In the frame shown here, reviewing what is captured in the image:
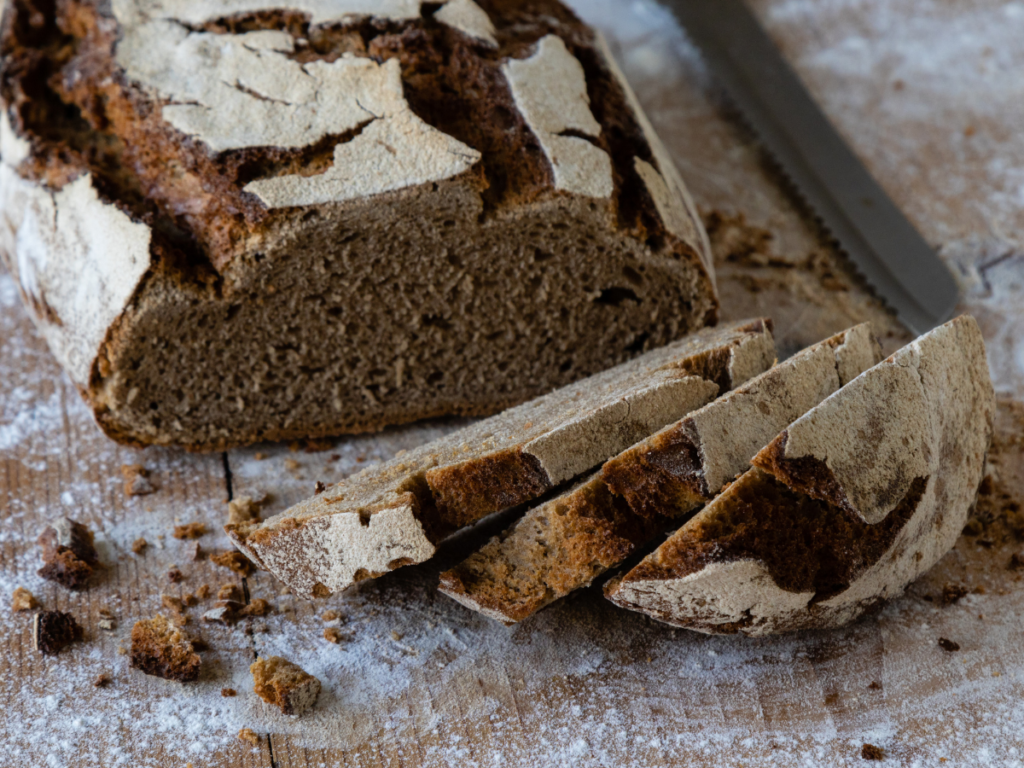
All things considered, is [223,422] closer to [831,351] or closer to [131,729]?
[131,729]

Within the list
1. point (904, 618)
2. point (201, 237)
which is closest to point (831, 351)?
point (904, 618)

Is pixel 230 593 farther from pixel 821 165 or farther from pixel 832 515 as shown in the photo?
pixel 821 165

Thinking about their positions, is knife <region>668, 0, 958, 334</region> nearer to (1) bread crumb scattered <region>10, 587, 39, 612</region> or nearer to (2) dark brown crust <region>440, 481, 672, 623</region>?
(2) dark brown crust <region>440, 481, 672, 623</region>

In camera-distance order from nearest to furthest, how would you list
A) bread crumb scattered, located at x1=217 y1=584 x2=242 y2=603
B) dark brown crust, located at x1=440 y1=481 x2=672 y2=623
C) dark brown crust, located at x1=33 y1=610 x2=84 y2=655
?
dark brown crust, located at x1=440 y1=481 x2=672 y2=623 < dark brown crust, located at x1=33 y1=610 x2=84 y2=655 < bread crumb scattered, located at x1=217 y1=584 x2=242 y2=603

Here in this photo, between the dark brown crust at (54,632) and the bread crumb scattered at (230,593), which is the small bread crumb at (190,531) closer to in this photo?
the bread crumb scattered at (230,593)

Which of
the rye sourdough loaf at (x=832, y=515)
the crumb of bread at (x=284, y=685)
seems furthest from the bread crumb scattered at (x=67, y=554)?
the rye sourdough loaf at (x=832, y=515)

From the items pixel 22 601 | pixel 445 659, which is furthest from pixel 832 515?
pixel 22 601

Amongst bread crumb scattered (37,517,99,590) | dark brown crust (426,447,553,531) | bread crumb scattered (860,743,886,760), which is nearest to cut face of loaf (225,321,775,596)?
dark brown crust (426,447,553,531)
